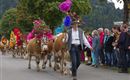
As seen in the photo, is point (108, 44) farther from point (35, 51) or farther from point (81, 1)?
point (81, 1)

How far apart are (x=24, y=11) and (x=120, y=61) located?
3456cm

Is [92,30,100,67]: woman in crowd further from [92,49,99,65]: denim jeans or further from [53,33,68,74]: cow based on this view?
[53,33,68,74]: cow

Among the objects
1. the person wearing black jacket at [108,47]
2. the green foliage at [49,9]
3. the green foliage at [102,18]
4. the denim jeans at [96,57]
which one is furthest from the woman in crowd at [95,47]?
the green foliage at [102,18]

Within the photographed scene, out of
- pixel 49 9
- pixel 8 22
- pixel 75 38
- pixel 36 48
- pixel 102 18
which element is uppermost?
pixel 102 18

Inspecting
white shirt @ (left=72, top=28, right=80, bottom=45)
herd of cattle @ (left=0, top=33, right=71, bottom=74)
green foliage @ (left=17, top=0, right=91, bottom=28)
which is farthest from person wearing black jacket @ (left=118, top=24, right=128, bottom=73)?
green foliage @ (left=17, top=0, right=91, bottom=28)

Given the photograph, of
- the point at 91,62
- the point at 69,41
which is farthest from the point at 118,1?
the point at 69,41

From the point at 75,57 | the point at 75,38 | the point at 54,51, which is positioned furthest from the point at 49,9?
the point at 75,57

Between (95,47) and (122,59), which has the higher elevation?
(95,47)

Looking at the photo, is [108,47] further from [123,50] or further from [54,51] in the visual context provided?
[54,51]

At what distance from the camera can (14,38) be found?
34812 millimetres

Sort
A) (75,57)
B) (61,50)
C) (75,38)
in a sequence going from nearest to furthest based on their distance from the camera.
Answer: (75,57), (75,38), (61,50)

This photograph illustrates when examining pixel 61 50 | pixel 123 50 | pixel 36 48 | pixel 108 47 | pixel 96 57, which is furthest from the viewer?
pixel 96 57

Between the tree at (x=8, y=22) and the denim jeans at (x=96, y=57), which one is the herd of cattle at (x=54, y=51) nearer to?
the denim jeans at (x=96, y=57)

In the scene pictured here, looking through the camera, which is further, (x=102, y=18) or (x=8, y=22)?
(x=102, y=18)
